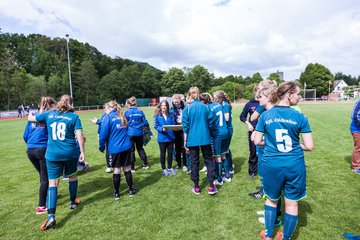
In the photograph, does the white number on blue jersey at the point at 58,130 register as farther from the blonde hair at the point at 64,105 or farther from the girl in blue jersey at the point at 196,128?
the girl in blue jersey at the point at 196,128

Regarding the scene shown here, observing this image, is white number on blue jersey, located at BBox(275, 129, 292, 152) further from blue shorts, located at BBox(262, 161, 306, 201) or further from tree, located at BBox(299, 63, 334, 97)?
tree, located at BBox(299, 63, 334, 97)

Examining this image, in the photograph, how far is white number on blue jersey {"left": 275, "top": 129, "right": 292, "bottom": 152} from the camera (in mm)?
2740

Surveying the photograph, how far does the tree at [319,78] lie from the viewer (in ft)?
250

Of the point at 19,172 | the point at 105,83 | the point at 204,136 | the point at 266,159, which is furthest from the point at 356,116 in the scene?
the point at 105,83

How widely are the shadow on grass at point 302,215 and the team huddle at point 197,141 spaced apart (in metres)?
0.28

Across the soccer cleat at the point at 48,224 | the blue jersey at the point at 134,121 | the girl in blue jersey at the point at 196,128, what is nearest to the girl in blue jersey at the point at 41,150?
the soccer cleat at the point at 48,224

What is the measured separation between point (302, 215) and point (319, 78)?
85220 mm

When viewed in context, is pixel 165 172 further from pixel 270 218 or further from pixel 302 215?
pixel 270 218

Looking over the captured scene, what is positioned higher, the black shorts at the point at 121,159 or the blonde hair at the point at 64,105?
→ the blonde hair at the point at 64,105

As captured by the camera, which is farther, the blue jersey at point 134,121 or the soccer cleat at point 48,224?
the blue jersey at point 134,121

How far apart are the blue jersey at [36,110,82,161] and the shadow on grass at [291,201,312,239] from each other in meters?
3.77

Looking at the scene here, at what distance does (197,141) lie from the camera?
4.70 metres

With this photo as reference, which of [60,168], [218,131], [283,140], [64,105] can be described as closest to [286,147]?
[283,140]

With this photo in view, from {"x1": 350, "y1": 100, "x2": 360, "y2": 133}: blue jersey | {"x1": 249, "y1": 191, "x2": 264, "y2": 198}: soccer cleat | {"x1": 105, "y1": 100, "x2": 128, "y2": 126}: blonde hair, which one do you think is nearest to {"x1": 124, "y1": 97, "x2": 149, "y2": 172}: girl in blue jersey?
{"x1": 105, "y1": 100, "x2": 128, "y2": 126}: blonde hair
